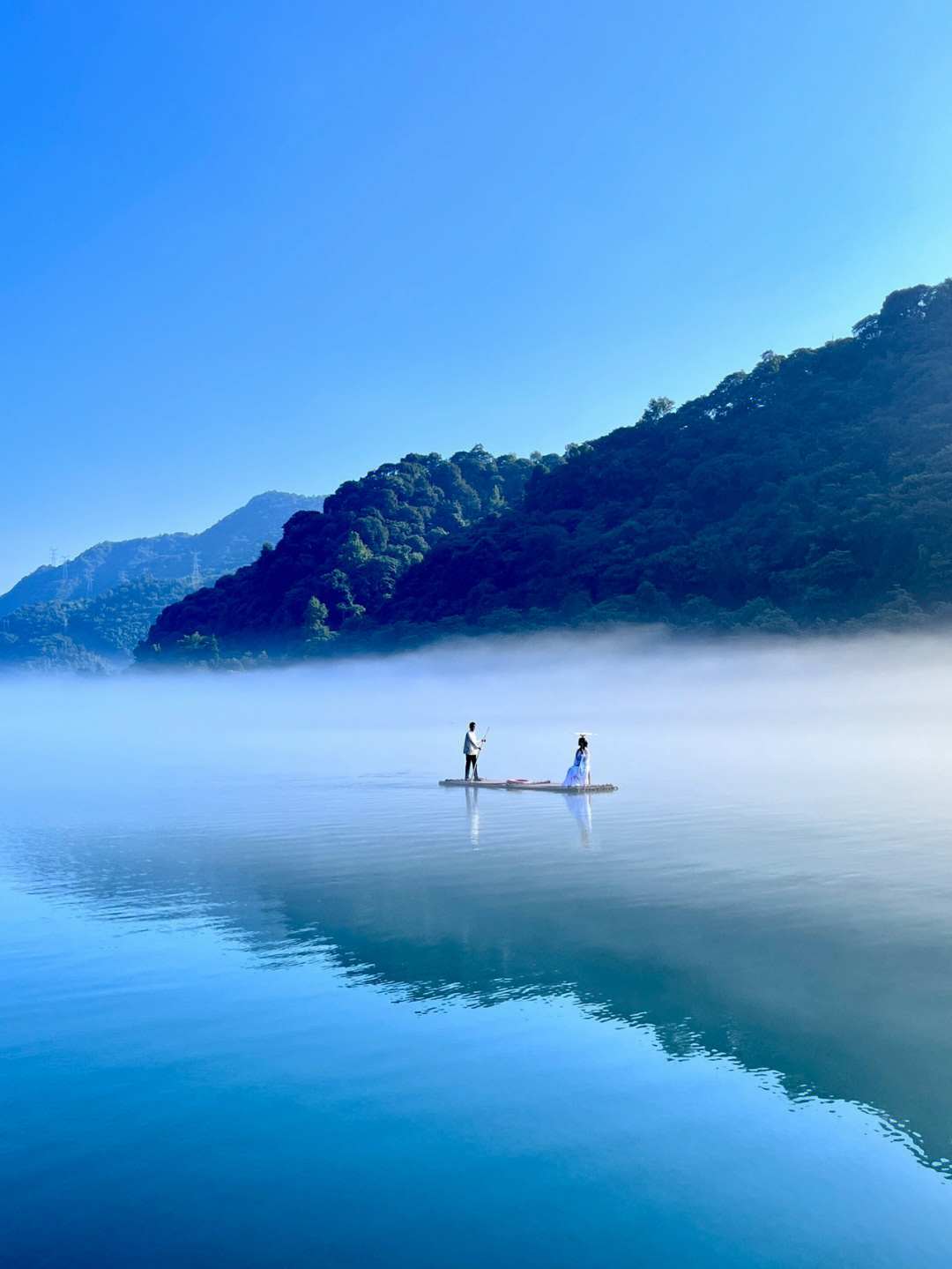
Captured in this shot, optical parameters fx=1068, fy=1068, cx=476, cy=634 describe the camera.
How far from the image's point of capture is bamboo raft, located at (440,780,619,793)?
2375 centimetres

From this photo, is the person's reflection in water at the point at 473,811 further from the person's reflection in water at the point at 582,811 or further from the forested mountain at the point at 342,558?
the forested mountain at the point at 342,558

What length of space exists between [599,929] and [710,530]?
80393mm

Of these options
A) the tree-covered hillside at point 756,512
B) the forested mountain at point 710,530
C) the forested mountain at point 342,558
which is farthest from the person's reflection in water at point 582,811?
the forested mountain at point 342,558

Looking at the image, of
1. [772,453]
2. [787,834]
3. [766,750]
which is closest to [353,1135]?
[787,834]

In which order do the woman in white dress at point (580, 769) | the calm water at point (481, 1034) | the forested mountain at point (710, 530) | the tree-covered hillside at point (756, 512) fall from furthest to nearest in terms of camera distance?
1. the forested mountain at point (710, 530)
2. the tree-covered hillside at point (756, 512)
3. the woman in white dress at point (580, 769)
4. the calm water at point (481, 1034)

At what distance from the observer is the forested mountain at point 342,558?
117 m

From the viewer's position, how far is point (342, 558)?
392 ft

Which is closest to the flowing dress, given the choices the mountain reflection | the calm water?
the calm water

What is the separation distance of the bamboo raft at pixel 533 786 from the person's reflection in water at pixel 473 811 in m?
0.19

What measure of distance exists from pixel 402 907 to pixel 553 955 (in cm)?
277

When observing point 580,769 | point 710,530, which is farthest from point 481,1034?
point 710,530

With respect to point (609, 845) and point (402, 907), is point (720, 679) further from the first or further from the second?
point (402, 907)

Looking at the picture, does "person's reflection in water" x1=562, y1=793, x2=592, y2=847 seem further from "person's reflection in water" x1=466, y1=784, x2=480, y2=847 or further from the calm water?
"person's reflection in water" x1=466, y1=784, x2=480, y2=847

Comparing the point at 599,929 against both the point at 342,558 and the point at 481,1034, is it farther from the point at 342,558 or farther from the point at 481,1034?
the point at 342,558
